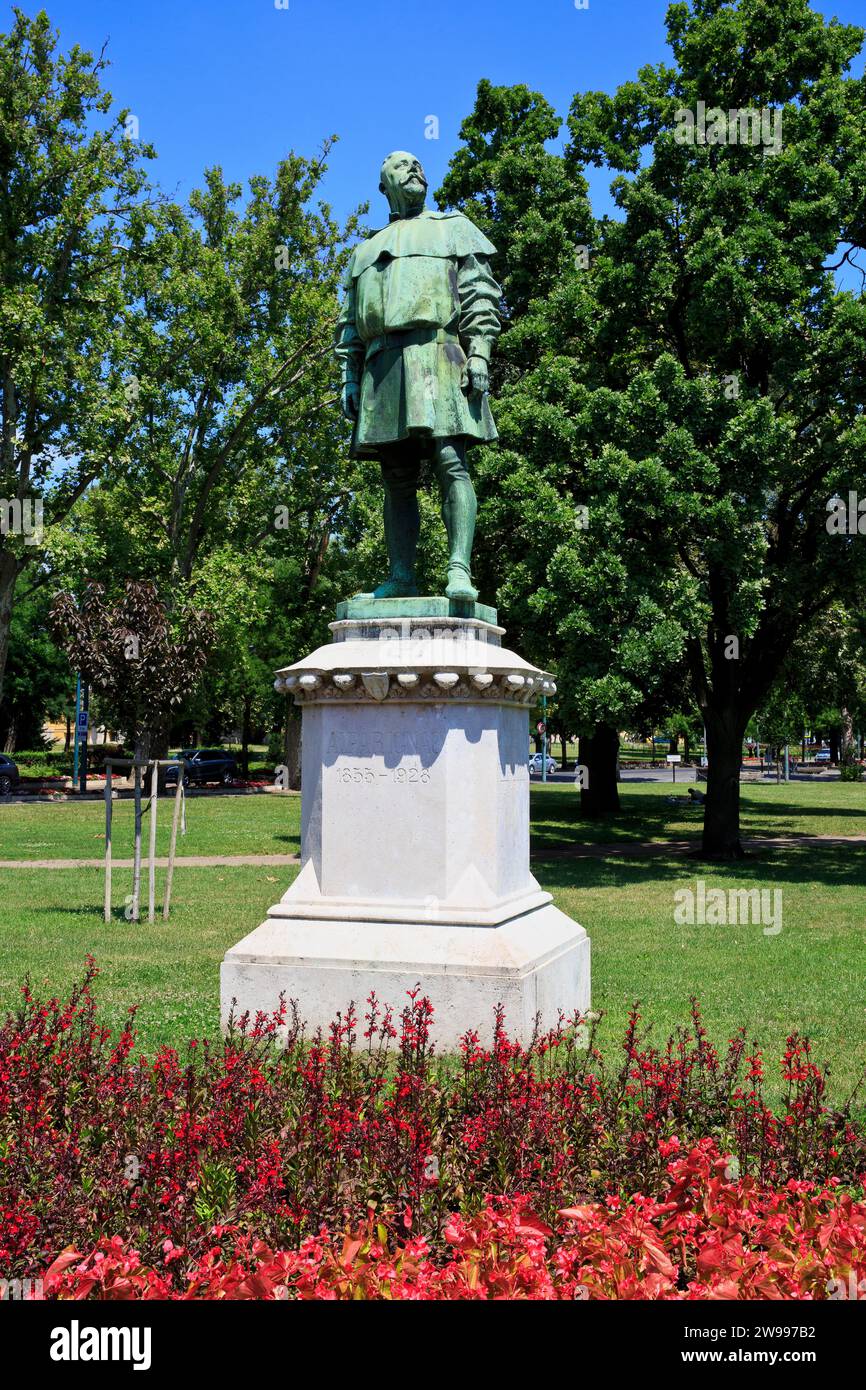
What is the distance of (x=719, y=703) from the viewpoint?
21.6m

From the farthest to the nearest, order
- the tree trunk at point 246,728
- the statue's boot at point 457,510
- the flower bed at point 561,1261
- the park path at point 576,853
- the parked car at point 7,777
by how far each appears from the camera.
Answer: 1. the tree trunk at point 246,728
2. the parked car at point 7,777
3. the park path at point 576,853
4. the statue's boot at point 457,510
5. the flower bed at point 561,1261

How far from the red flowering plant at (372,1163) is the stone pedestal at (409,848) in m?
0.73

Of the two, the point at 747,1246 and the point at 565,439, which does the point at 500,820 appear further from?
the point at 565,439

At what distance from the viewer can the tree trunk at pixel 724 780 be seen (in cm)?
2162

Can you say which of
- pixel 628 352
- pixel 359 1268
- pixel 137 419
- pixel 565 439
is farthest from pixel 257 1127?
pixel 137 419

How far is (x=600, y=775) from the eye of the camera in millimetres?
33094

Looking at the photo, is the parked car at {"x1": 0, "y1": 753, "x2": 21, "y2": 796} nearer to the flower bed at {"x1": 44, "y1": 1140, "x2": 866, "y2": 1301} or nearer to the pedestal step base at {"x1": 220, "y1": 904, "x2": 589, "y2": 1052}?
the pedestal step base at {"x1": 220, "y1": 904, "x2": 589, "y2": 1052}

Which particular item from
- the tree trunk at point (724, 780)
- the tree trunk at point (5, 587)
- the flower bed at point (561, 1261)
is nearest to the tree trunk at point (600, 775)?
the tree trunk at point (724, 780)

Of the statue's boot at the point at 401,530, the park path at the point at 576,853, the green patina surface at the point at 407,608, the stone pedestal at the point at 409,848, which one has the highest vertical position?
the statue's boot at the point at 401,530

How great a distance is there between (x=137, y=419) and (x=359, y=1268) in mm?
28332

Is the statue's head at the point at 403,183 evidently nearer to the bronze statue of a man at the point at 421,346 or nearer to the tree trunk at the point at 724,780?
the bronze statue of a man at the point at 421,346

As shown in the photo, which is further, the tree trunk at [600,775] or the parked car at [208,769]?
the parked car at [208,769]

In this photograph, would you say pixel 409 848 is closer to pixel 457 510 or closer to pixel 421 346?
pixel 457 510

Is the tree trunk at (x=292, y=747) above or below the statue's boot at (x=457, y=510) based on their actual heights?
below
